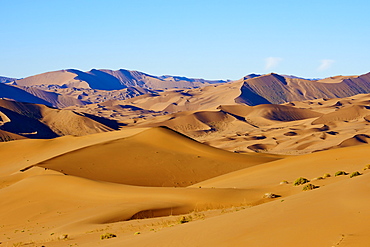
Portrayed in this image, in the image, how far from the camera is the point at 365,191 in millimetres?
14344

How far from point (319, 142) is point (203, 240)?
239 ft

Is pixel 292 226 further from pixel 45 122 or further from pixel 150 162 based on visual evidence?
pixel 45 122

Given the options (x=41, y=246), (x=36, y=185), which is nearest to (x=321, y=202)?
(x=41, y=246)

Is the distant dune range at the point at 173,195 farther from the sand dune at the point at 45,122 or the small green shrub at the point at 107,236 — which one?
the sand dune at the point at 45,122

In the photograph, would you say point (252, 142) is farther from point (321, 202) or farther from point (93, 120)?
point (321, 202)

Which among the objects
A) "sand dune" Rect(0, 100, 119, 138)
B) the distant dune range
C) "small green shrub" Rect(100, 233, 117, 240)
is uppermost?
"sand dune" Rect(0, 100, 119, 138)

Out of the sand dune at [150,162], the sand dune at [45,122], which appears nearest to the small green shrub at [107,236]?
the sand dune at [150,162]

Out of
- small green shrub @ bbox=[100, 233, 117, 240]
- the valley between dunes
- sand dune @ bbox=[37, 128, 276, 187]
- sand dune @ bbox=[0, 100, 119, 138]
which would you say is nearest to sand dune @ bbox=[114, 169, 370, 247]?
the valley between dunes

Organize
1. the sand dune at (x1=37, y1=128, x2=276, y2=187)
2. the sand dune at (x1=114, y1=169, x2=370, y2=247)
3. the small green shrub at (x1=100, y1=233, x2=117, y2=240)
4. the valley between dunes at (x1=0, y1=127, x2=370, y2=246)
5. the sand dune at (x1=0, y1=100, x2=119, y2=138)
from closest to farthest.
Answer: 1. the sand dune at (x1=114, y1=169, x2=370, y2=247)
2. the valley between dunes at (x1=0, y1=127, x2=370, y2=246)
3. the small green shrub at (x1=100, y1=233, x2=117, y2=240)
4. the sand dune at (x1=37, y1=128, x2=276, y2=187)
5. the sand dune at (x1=0, y1=100, x2=119, y2=138)

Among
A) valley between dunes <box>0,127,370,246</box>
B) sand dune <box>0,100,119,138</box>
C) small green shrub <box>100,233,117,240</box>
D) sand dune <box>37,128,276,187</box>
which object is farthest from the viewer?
sand dune <box>0,100,119,138</box>

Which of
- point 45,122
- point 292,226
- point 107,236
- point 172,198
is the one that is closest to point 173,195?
point 172,198

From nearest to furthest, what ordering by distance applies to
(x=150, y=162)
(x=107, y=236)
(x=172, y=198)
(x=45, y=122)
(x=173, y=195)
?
(x=107, y=236) < (x=172, y=198) < (x=173, y=195) < (x=150, y=162) < (x=45, y=122)

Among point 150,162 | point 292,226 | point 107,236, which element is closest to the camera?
point 292,226

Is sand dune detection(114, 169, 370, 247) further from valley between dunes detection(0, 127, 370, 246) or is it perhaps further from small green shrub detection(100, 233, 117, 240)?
small green shrub detection(100, 233, 117, 240)
